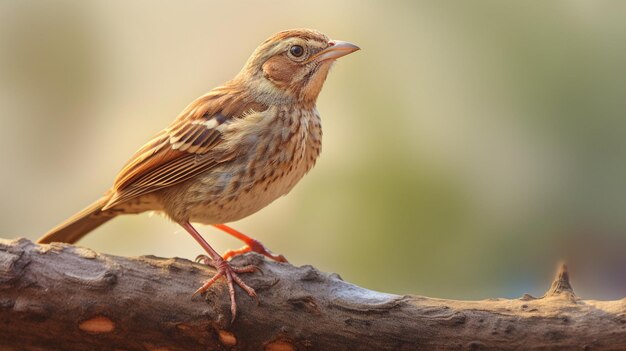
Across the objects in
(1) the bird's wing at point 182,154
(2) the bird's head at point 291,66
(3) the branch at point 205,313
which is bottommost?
(3) the branch at point 205,313

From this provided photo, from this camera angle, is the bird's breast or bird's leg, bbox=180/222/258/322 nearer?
bird's leg, bbox=180/222/258/322

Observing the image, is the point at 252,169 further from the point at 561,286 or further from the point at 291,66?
the point at 561,286

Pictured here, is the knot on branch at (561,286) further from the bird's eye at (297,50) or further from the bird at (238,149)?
the bird's eye at (297,50)

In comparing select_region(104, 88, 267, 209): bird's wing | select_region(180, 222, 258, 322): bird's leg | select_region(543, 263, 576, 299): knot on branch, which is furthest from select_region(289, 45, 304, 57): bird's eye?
select_region(543, 263, 576, 299): knot on branch

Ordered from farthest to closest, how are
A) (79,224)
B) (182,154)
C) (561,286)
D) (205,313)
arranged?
(79,224) < (182,154) < (205,313) < (561,286)

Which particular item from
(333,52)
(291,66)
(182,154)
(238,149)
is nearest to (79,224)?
(182,154)

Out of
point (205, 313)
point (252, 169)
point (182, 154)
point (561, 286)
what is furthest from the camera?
point (182, 154)

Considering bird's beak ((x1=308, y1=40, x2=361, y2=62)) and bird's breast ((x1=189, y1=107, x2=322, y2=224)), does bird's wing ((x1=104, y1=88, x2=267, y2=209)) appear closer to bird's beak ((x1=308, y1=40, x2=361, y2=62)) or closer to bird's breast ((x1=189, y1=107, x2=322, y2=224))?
bird's breast ((x1=189, y1=107, x2=322, y2=224))

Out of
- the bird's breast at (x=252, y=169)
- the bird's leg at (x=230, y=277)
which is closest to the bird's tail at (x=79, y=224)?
the bird's breast at (x=252, y=169)
